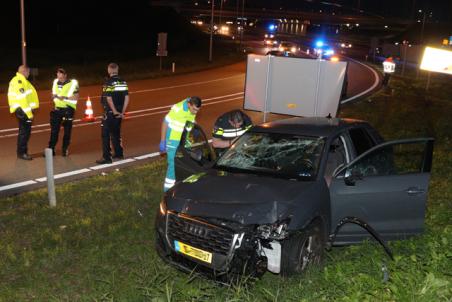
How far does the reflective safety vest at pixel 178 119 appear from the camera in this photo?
751cm

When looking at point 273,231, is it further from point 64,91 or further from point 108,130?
point 64,91

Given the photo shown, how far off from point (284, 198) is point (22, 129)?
7095 millimetres

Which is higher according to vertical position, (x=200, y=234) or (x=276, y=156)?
(x=276, y=156)

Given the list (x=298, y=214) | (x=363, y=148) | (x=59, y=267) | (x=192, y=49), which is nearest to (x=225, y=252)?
(x=298, y=214)

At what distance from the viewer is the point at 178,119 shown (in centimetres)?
753

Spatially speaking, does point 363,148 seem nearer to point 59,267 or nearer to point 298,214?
point 298,214

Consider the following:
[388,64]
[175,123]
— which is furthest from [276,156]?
[388,64]

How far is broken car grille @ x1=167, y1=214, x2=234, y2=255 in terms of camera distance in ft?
15.4

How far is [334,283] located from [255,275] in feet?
2.34

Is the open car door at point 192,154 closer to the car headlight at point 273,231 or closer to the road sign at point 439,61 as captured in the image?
the car headlight at point 273,231

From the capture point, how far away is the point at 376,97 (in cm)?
2295

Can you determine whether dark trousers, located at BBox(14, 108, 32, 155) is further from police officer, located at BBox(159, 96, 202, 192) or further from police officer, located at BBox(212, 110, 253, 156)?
police officer, located at BBox(212, 110, 253, 156)

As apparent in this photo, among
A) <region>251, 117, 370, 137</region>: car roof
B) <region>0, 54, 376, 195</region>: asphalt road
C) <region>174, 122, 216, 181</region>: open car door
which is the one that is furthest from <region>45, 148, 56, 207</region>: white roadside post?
<region>251, 117, 370, 137</region>: car roof

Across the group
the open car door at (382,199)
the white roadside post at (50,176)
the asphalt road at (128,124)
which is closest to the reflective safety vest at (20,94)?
the asphalt road at (128,124)
